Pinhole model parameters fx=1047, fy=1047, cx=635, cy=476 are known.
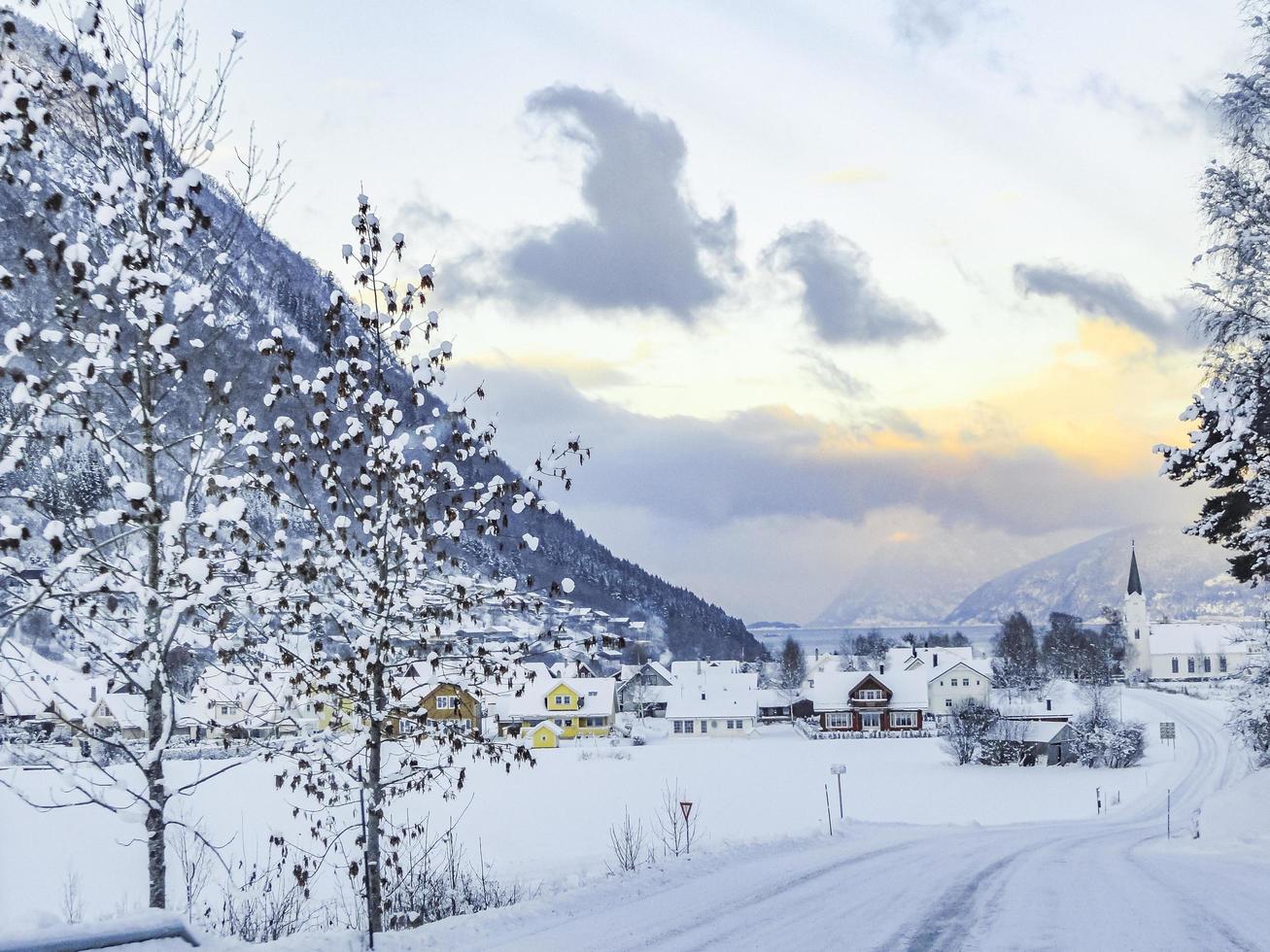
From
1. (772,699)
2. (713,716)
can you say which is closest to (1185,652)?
(772,699)

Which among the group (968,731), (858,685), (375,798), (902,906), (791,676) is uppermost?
(375,798)

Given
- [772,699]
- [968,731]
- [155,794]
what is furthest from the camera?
[772,699]

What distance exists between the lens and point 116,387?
10102mm

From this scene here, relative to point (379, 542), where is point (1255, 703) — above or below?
below

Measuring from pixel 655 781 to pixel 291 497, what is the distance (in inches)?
1908

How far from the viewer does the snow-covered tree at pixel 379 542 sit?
11.2 meters

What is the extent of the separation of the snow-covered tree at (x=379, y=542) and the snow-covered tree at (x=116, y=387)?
3.44 ft

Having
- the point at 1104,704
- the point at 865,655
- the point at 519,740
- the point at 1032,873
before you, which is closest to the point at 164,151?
the point at 519,740

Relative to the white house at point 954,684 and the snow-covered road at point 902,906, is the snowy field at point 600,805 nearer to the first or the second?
the snow-covered road at point 902,906

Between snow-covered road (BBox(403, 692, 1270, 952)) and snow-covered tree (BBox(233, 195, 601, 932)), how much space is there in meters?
2.14

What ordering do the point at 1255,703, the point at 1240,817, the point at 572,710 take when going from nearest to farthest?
the point at 1240,817 < the point at 1255,703 < the point at 572,710

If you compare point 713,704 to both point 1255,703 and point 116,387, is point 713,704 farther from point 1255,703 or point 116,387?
point 116,387

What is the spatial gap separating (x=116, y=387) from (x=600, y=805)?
38.8m

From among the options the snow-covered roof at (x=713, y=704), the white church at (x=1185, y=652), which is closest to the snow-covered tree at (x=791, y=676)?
the snow-covered roof at (x=713, y=704)
